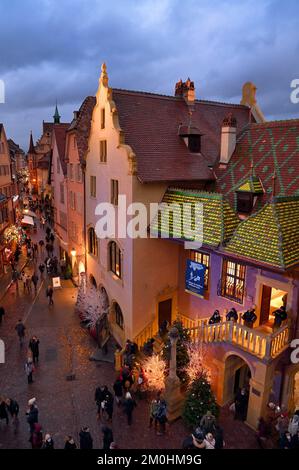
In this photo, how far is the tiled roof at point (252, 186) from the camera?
1780cm

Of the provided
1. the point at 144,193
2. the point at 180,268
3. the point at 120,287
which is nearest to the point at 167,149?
the point at 144,193

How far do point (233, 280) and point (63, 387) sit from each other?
35.2 feet

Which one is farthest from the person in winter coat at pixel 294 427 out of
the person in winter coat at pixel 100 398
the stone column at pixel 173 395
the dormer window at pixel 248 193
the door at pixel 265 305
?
the dormer window at pixel 248 193

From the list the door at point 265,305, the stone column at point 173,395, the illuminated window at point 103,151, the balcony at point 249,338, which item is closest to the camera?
the balcony at point 249,338

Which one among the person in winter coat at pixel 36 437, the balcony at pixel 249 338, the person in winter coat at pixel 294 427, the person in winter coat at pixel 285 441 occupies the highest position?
the balcony at pixel 249 338

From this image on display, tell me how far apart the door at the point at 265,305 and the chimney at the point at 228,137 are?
829 centimetres

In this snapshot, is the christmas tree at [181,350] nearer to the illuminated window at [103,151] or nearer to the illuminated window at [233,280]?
the illuminated window at [233,280]

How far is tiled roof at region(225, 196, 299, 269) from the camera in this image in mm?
14195

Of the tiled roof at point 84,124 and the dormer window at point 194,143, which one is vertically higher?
the tiled roof at point 84,124

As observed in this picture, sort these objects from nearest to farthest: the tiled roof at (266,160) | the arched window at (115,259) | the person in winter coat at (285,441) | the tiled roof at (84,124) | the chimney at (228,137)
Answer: the person in winter coat at (285,441), the tiled roof at (266,160), the chimney at (228,137), the arched window at (115,259), the tiled roof at (84,124)

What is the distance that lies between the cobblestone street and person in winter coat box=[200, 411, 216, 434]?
1932 millimetres

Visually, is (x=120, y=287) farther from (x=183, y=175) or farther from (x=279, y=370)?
(x=279, y=370)
